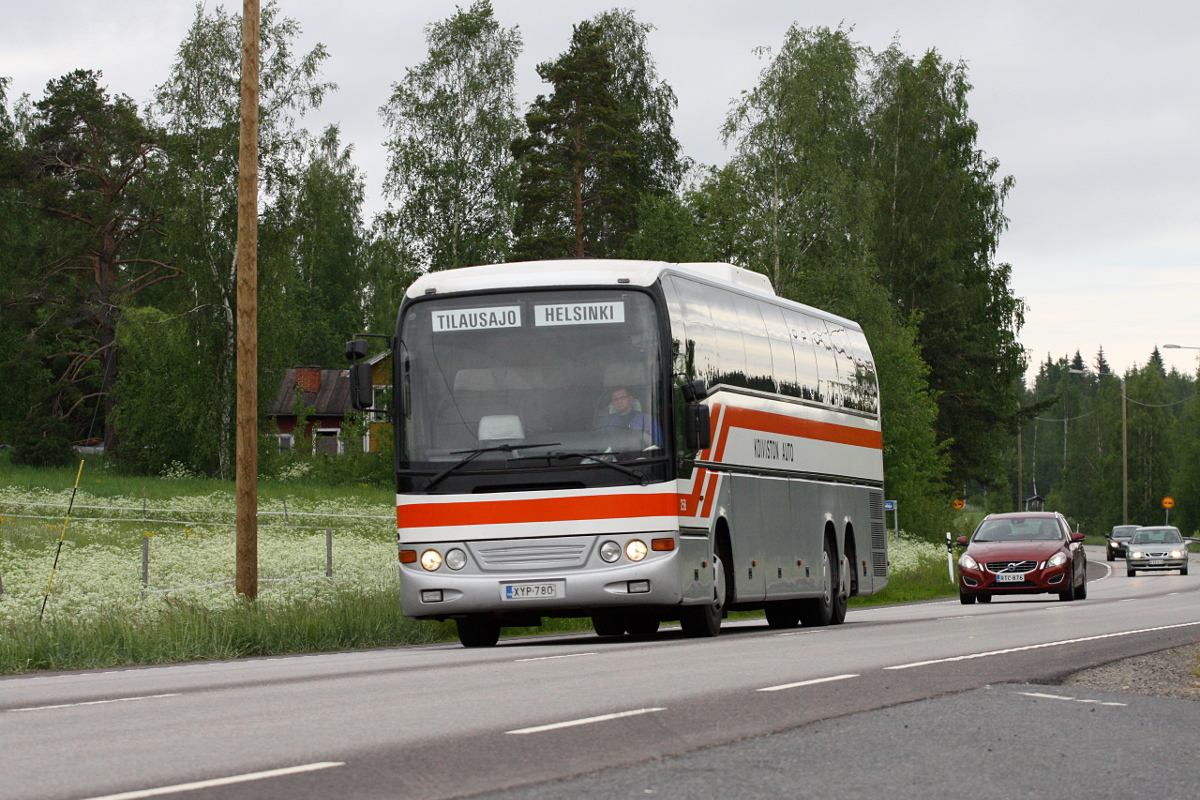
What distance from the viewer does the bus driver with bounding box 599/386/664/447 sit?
16156 mm

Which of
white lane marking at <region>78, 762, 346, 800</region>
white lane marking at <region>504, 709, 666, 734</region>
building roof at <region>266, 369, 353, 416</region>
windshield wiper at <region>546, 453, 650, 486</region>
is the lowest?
white lane marking at <region>504, 709, 666, 734</region>

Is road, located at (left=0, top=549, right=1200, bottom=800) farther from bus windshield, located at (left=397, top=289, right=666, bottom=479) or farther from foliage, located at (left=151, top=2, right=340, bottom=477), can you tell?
foliage, located at (left=151, top=2, right=340, bottom=477)

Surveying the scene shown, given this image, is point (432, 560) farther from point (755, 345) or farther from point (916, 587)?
point (916, 587)

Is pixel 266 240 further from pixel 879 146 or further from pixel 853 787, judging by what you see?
pixel 853 787

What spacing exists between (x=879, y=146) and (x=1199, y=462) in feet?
235

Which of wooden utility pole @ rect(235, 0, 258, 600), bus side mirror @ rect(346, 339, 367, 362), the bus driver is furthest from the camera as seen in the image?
wooden utility pole @ rect(235, 0, 258, 600)

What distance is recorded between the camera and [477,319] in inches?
652

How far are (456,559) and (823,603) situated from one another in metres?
7.19

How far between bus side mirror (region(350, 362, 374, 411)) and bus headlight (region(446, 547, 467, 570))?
160cm

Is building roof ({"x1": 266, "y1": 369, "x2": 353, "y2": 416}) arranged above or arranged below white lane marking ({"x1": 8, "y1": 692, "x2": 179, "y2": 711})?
above

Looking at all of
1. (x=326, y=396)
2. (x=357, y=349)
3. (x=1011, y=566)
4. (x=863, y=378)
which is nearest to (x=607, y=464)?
(x=357, y=349)

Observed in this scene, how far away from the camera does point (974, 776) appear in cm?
720

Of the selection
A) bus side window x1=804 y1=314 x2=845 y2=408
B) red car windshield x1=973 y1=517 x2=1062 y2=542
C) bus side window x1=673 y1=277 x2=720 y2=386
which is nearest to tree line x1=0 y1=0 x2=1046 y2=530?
red car windshield x1=973 y1=517 x2=1062 y2=542

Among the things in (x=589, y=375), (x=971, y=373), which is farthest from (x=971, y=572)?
(x=971, y=373)
